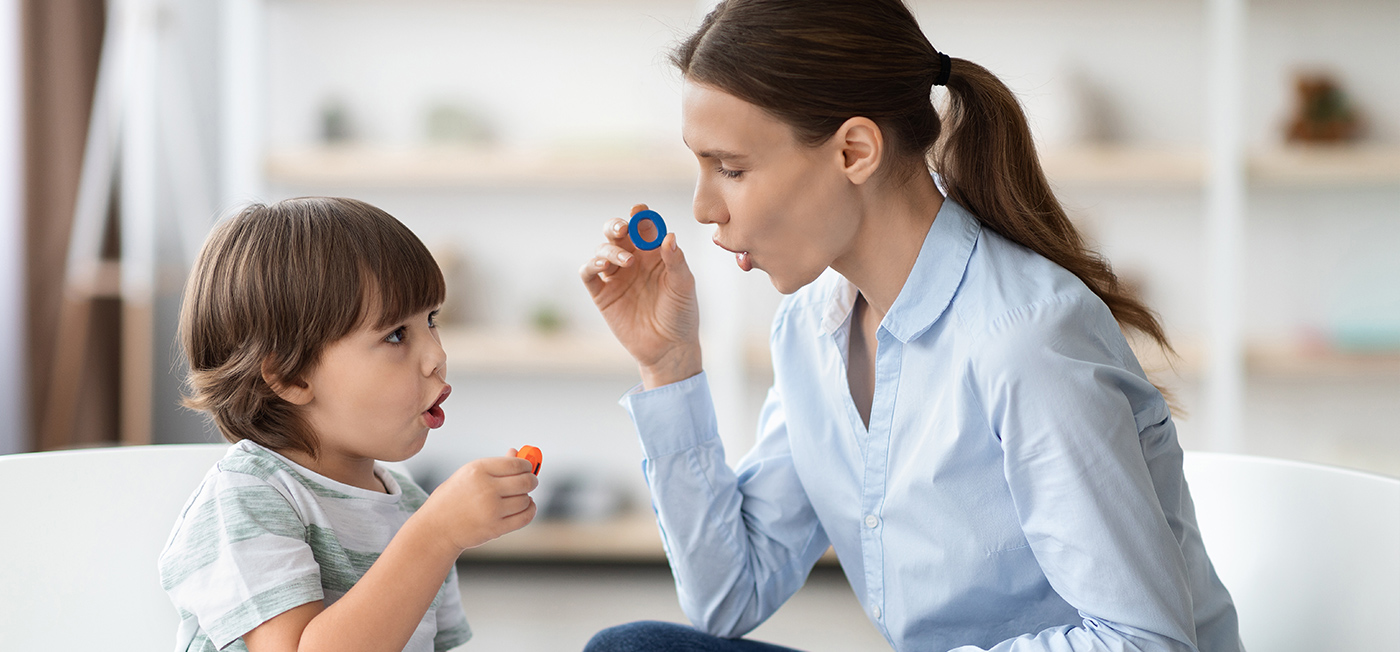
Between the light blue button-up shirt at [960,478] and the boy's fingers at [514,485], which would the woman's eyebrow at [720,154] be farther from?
the boy's fingers at [514,485]

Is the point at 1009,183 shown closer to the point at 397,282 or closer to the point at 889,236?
the point at 889,236

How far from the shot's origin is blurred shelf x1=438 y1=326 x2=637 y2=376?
3.04m

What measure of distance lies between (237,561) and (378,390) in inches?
8.0

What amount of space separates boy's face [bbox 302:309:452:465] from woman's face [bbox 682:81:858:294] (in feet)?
1.04

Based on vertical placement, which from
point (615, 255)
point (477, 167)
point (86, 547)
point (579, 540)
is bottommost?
point (579, 540)

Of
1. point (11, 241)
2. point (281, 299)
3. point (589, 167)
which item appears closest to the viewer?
point (281, 299)

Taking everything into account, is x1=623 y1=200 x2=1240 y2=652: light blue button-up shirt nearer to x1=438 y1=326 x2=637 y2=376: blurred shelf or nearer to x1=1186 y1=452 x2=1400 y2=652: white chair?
x1=1186 y1=452 x2=1400 y2=652: white chair

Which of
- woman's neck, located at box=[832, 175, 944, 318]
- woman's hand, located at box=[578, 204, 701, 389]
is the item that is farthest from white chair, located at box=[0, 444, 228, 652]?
woman's neck, located at box=[832, 175, 944, 318]

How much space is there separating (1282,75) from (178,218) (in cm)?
335

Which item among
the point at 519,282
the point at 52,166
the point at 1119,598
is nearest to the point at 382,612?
the point at 1119,598

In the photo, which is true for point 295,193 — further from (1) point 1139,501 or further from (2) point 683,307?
(1) point 1139,501

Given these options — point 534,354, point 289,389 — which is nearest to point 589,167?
point 534,354

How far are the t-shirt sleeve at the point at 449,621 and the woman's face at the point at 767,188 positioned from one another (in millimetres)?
490

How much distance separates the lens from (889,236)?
1107 mm
